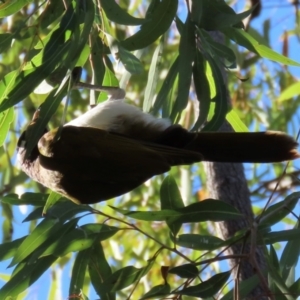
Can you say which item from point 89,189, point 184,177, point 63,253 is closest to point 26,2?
point 89,189

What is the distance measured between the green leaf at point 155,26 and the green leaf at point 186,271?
2.15 ft

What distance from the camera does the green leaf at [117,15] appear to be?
7.69 ft

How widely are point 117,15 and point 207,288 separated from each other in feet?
2.63

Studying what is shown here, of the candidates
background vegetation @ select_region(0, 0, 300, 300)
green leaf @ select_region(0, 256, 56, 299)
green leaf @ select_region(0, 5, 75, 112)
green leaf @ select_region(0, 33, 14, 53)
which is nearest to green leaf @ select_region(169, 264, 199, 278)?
background vegetation @ select_region(0, 0, 300, 300)

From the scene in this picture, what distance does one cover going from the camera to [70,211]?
253 cm

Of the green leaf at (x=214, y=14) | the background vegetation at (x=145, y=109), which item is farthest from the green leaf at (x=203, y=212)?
the green leaf at (x=214, y=14)

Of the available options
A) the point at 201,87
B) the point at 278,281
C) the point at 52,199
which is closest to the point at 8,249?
the point at 52,199

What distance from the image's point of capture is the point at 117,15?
2.36 m

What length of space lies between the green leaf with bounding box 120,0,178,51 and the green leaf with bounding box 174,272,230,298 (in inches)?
27.7

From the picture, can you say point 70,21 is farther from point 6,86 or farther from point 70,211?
point 70,211

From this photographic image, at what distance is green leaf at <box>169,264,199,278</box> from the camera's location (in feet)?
7.39

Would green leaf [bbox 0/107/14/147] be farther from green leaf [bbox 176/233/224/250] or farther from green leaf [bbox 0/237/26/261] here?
green leaf [bbox 176/233/224/250]

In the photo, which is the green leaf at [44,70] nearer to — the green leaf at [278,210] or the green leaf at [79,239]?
the green leaf at [79,239]

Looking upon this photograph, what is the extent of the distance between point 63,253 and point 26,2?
757 mm
